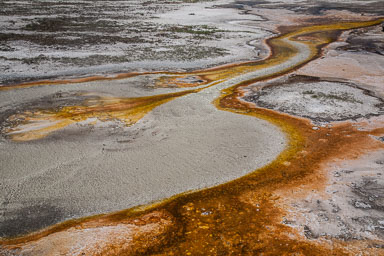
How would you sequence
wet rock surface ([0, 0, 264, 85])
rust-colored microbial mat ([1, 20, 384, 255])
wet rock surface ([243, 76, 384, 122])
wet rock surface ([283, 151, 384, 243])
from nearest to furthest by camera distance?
rust-colored microbial mat ([1, 20, 384, 255])
wet rock surface ([283, 151, 384, 243])
wet rock surface ([243, 76, 384, 122])
wet rock surface ([0, 0, 264, 85])

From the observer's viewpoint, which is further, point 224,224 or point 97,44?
point 97,44

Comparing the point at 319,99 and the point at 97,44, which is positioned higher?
the point at 97,44

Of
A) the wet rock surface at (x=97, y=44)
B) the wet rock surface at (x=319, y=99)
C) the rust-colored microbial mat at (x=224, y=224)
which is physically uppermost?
the wet rock surface at (x=97, y=44)

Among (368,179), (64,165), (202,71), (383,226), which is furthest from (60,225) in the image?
(202,71)

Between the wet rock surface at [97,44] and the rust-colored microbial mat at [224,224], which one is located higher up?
the wet rock surface at [97,44]

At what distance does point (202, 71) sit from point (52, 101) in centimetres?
505

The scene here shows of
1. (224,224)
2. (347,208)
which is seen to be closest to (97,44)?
(224,224)

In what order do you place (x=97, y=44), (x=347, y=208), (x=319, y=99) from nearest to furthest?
(x=347, y=208)
(x=319, y=99)
(x=97, y=44)

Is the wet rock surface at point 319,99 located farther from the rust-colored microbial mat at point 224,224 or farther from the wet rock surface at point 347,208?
the wet rock surface at point 347,208

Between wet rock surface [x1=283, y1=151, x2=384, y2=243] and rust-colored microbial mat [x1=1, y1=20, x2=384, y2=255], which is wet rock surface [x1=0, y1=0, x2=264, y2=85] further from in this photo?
wet rock surface [x1=283, y1=151, x2=384, y2=243]

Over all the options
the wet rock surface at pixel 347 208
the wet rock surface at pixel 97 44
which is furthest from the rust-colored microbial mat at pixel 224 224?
the wet rock surface at pixel 97 44

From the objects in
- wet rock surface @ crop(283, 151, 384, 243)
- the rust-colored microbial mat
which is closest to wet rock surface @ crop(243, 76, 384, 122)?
the rust-colored microbial mat

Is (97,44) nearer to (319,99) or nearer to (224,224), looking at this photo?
(319,99)

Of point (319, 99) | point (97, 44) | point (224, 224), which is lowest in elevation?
point (224, 224)
